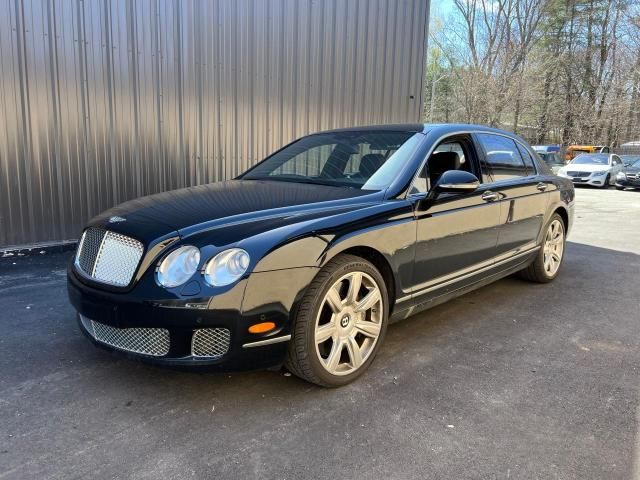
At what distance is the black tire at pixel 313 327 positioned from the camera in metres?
2.70

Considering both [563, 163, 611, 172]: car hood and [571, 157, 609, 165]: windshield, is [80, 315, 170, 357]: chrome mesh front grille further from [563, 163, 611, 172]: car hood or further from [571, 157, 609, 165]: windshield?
[571, 157, 609, 165]: windshield

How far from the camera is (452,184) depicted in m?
3.40

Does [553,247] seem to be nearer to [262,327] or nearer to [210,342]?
[262,327]

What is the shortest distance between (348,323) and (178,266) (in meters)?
1.03

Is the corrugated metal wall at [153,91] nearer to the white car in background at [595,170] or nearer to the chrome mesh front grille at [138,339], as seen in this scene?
the chrome mesh front grille at [138,339]

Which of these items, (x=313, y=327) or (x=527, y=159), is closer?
(x=313, y=327)

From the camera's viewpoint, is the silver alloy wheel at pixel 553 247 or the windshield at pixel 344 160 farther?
the silver alloy wheel at pixel 553 247

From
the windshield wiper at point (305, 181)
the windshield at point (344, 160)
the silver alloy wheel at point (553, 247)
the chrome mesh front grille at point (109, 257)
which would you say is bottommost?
the silver alloy wheel at point (553, 247)

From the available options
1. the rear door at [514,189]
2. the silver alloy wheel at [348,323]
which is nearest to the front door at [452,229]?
the rear door at [514,189]

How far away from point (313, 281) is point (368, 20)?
305 inches

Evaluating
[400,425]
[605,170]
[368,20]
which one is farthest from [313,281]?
[605,170]

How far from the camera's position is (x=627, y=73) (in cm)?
3375

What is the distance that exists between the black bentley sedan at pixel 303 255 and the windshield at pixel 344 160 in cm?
1

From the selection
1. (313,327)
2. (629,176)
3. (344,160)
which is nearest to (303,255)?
(313,327)
